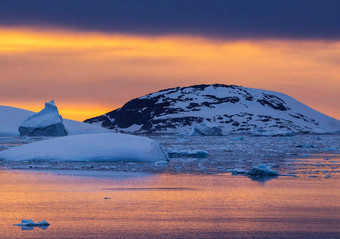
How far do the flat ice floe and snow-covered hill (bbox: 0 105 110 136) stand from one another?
68187mm

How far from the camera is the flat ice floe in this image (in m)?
25.0

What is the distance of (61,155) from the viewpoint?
81.9ft

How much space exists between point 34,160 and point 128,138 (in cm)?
437

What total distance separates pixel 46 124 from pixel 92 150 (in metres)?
54.5

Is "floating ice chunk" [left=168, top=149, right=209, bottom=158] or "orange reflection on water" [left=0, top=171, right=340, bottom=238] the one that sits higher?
"floating ice chunk" [left=168, top=149, right=209, bottom=158]

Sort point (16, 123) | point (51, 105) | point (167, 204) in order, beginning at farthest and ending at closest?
point (16, 123) < point (51, 105) < point (167, 204)

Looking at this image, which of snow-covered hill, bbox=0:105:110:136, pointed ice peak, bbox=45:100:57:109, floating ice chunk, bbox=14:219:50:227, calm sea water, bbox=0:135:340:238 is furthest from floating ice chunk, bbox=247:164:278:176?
snow-covered hill, bbox=0:105:110:136

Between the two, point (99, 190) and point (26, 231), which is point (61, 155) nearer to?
point (99, 190)

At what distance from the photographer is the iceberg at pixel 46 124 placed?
77750 mm

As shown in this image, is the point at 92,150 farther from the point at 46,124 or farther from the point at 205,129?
the point at 205,129

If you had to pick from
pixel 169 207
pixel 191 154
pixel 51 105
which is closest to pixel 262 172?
pixel 169 207

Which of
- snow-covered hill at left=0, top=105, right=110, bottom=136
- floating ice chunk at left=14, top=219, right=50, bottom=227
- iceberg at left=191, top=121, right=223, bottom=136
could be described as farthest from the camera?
iceberg at left=191, top=121, right=223, bottom=136

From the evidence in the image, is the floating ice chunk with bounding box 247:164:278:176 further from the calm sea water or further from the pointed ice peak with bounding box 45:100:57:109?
the pointed ice peak with bounding box 45:100:57:109

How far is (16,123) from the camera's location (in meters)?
97.8
